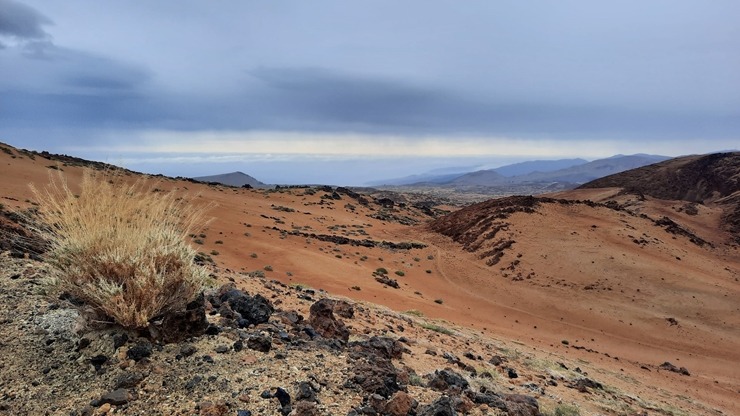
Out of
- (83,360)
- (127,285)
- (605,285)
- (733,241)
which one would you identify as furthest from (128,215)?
(733,241)

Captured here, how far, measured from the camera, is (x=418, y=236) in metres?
32.4

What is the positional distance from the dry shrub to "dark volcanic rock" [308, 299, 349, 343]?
1.86 metres

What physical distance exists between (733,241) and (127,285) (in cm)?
4072

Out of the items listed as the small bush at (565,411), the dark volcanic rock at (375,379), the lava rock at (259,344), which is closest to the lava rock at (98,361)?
the lava rock at (259,344)

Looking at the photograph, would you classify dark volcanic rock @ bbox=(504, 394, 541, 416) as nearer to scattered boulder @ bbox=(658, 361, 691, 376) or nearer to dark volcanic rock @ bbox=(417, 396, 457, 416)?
dark volcanic rock @ bbox=(417, 396, 457, 416)

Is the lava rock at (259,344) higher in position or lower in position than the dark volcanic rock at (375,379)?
higher

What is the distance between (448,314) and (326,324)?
977 centimetres

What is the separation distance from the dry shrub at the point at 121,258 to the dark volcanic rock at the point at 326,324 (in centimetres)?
186

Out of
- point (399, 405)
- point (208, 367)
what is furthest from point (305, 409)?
point (208, 367)

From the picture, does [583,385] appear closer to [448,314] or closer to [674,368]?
[448,314]

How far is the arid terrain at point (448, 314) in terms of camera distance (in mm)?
4078

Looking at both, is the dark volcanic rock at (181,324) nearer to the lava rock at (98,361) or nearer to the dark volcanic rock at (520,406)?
the lava rock at (98,361)

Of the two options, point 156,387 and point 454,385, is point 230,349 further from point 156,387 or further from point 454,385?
point 454,385

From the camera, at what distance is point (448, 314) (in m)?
15.1
